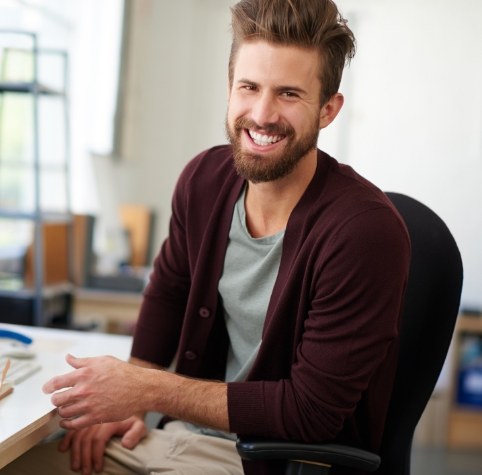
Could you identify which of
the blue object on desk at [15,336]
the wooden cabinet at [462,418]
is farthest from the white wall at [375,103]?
the blue object on desk at [15,336]

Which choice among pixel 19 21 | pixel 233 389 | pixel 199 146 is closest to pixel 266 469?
pixel 233 389

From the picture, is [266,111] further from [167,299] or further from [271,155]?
[167,299]

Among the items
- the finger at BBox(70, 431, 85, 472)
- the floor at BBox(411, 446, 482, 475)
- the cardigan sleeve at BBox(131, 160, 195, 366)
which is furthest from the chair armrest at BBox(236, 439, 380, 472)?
the floor at BBox(411, 446, 482, 475)

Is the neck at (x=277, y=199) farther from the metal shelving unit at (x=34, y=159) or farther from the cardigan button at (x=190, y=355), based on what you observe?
the metal shelving unit at (x=34, y=159)

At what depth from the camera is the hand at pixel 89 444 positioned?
1.51 meters

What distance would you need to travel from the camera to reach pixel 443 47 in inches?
171

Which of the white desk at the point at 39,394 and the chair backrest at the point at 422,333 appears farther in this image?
the chair backrest at the point at 422,333

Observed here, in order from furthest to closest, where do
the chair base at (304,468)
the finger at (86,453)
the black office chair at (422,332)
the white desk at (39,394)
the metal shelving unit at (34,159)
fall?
the metal shelving unit at (34,159) < the finger at (86,453) < the black office chair at (422,332) < the chair base at (304,468) < the white desk at (39,394)

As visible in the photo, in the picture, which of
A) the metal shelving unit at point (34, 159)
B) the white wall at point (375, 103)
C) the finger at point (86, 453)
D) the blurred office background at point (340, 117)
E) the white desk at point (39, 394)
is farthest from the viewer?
the white wall at point (375, 103)

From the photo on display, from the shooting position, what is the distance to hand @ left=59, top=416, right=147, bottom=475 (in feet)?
4.95

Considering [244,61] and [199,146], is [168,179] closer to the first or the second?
[199,146]

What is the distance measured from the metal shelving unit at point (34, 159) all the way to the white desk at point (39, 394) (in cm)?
106

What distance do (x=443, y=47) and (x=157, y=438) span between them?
10.8 ft

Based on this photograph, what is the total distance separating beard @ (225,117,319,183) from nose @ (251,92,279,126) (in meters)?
0.01
